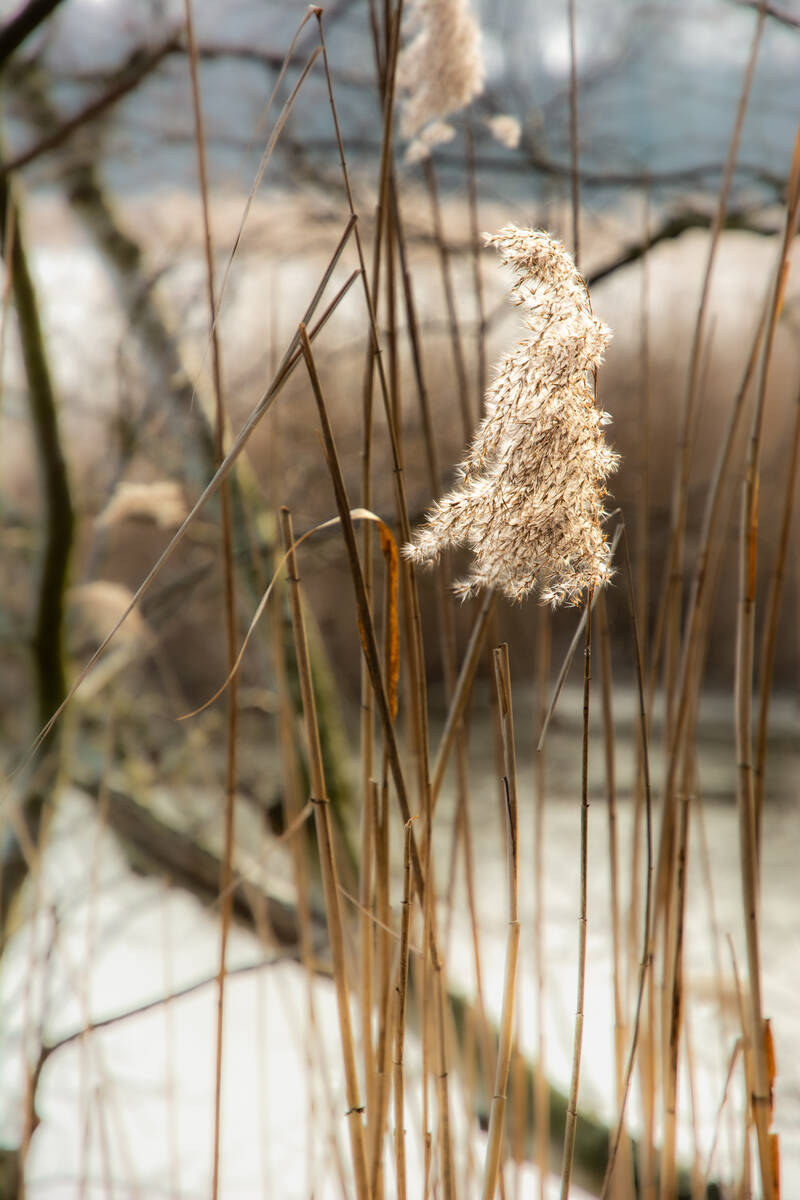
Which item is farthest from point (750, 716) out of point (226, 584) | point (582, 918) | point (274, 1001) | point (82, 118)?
point (274, 1001)

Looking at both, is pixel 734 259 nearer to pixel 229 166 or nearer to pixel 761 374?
pixel 229 166

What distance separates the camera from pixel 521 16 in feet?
4.11

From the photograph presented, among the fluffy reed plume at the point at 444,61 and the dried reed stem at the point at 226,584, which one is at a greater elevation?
the fluffy reed plume at the point at 444,61

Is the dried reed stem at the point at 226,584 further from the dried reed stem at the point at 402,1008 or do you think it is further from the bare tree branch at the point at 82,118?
the bare tree branch at the point at 82,118

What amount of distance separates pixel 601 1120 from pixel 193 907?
85 centimetres

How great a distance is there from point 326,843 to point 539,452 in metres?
0.15

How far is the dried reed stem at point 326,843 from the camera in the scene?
0.27 metres

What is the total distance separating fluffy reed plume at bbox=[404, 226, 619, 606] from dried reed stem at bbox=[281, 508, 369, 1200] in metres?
0.05

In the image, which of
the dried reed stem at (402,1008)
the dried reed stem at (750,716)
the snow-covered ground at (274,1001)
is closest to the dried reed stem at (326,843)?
the dried reed stem at (402,1008)

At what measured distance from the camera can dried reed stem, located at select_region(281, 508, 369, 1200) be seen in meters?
0.27

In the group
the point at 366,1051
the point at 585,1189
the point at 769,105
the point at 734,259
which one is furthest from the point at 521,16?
the point at 585,1189

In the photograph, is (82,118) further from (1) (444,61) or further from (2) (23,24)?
(1) (444,61)

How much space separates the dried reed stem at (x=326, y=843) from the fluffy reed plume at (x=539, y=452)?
0.18ft

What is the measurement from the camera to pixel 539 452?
23 cm
